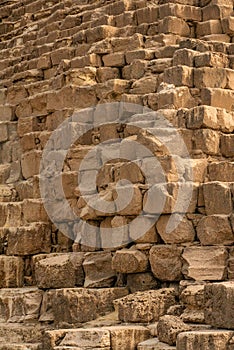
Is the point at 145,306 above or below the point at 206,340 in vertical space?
above

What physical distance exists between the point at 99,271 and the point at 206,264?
2.00m

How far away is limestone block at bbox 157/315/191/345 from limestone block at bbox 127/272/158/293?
66.1 inches

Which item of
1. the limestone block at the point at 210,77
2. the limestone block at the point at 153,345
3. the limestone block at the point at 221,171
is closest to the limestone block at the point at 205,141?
the limestone block at the point at 221,171

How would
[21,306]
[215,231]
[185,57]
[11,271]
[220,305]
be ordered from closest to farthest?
[220,305] < [215,231] < [21,306] < [185,57] < [11,271]

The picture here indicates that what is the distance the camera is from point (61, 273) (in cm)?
1655

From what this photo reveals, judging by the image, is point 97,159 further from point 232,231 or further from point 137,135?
point 232,231

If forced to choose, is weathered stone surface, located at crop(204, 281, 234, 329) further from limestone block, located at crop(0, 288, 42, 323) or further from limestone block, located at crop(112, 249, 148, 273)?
limestone block, located at crop(0, 288, 42, 323)

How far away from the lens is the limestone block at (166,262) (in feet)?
50.9

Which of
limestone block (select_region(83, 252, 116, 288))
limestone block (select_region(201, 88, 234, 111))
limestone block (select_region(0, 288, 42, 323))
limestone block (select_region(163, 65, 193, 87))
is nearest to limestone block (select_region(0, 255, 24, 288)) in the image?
limestone block (select_region(0, 288, 42, 323))

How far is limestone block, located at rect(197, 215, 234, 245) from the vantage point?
15.3 meters

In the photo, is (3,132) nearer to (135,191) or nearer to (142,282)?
(135,191)

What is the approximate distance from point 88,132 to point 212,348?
6.28 metres

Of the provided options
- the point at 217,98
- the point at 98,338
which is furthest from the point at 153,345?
the point at 217,98

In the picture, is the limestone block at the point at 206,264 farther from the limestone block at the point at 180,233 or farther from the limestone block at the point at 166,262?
the limestone block at the point at 180,233
